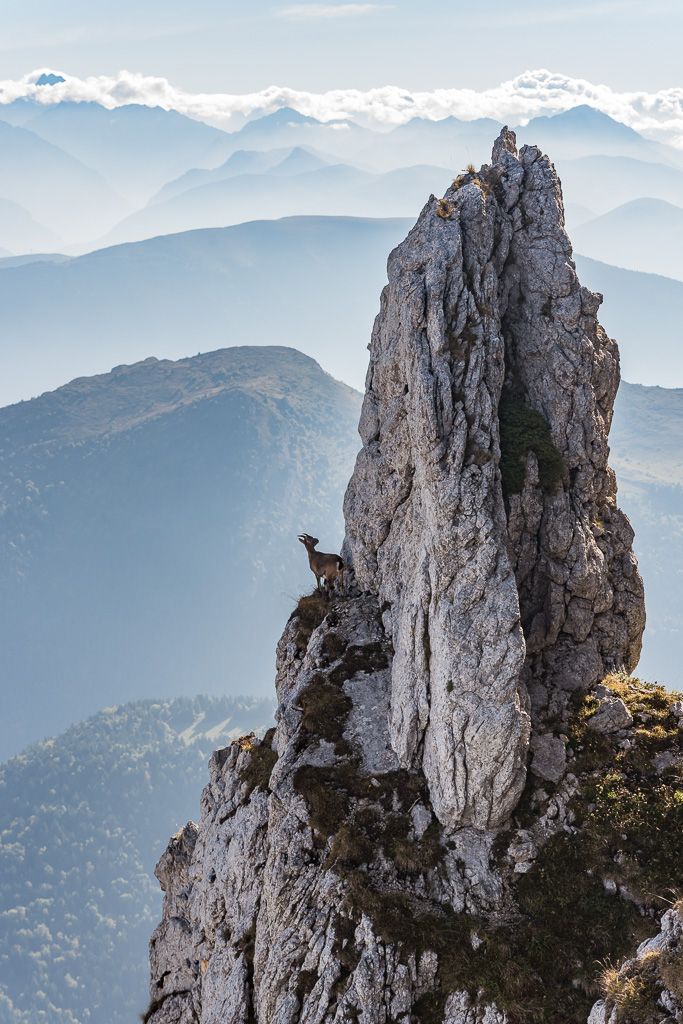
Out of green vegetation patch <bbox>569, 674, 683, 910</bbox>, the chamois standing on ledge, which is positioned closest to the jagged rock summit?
green vegetation patch <bbox>569, 674, 683, 910</bbox>

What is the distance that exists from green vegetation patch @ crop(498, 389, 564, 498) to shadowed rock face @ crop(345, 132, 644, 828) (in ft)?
0.25

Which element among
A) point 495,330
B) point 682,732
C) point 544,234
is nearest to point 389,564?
point 495,330

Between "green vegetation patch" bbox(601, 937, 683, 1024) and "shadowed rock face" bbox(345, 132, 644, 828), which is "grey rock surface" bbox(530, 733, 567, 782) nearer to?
"shadowed rock face" bbox(345, 132, 644, 828)

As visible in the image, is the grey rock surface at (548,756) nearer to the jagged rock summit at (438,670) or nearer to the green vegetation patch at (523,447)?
the jagged rock summit at (438,670)

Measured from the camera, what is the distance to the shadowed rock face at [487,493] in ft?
71.7

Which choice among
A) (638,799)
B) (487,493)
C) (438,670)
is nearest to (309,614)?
(438,670)

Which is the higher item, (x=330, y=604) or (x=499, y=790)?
(x=330, y=604)

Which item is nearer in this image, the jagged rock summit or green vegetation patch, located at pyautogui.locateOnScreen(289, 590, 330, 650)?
the jagged rock summit

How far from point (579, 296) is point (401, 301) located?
7.58 metres

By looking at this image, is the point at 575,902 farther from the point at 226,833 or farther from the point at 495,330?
the point at 495,330

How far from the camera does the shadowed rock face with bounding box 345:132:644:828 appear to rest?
21.9m

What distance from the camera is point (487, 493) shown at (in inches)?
918

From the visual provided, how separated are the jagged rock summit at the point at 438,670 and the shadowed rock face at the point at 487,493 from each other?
9 cm

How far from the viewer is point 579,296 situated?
95.1 ft
